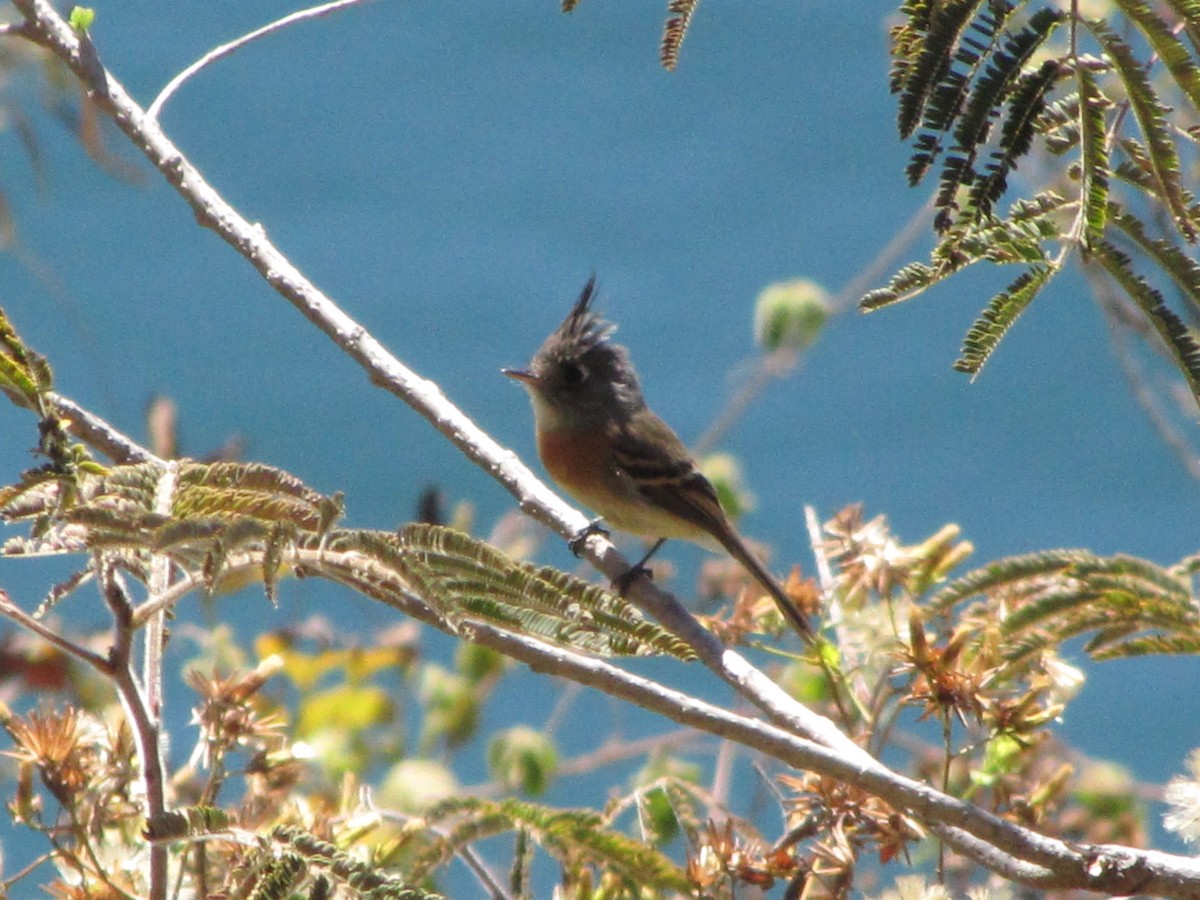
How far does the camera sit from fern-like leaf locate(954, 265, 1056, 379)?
1742 mm

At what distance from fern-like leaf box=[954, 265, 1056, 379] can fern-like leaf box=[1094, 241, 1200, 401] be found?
0.27 feet

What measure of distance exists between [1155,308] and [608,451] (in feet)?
11.1

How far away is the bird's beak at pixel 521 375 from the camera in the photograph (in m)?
4.84

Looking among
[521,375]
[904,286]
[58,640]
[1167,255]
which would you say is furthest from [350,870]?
[521,375]

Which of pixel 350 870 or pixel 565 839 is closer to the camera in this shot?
pixel 350 870

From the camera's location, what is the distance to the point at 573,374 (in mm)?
5047

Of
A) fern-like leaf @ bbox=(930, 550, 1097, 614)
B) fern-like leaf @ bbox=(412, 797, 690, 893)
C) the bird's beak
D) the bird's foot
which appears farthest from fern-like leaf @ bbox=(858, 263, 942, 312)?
the bird's beak

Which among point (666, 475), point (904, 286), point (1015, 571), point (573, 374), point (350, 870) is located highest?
point (573, 374)

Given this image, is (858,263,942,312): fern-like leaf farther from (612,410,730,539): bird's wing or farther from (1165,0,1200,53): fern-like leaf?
(612,410,730,539): bird's wing

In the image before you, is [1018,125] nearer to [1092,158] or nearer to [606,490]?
[1092,158]

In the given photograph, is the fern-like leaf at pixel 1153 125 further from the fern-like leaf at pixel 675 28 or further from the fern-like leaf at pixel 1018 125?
the fern-like leaf at pixel 675 28

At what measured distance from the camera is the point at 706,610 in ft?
13.3

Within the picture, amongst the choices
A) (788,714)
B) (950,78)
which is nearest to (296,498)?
(788,714)

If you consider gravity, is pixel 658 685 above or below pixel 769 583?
below
